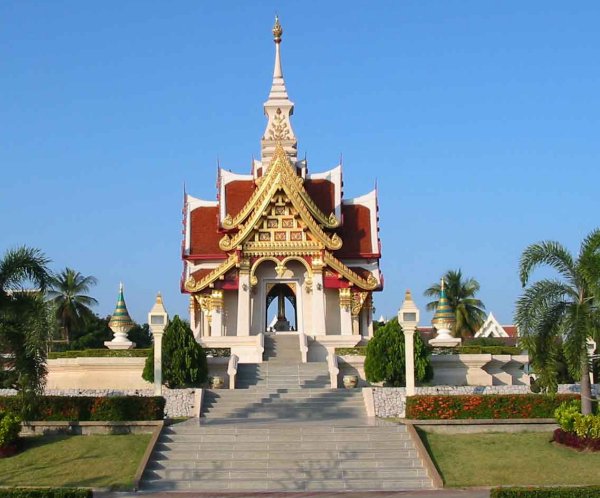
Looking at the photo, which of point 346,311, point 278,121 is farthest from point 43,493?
point 278,121

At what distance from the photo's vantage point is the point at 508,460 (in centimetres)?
1867

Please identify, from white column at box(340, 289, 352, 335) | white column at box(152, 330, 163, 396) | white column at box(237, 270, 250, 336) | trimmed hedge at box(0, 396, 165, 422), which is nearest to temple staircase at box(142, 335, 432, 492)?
trimmed hedge at box(0, 396, 165, 422)

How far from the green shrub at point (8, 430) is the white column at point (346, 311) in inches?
643

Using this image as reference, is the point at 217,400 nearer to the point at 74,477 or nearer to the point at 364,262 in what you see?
the point at 74,477

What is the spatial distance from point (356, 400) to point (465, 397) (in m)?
4.61

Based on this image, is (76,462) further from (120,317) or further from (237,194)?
(237,194)

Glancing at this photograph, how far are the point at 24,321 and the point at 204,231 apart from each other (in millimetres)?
17214

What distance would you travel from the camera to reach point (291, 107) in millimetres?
40219

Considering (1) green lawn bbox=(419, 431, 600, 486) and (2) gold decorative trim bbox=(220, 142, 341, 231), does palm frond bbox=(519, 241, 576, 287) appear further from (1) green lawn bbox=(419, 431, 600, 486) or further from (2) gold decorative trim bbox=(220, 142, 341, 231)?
(2) gold decorative trim bbox=(220, 142, 341, 231)

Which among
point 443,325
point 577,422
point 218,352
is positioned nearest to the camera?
point 577,422

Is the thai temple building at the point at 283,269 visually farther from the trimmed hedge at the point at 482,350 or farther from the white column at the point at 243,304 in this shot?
the trimmed hedge at the point at 482,350

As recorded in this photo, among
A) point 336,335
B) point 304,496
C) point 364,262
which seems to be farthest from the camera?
point 364,262

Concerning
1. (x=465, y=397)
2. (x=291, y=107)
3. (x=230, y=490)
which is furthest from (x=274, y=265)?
(x=230, y=490)

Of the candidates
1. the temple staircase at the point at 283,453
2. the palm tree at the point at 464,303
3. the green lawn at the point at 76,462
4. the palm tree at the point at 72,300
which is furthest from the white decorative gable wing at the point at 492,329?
the green lawn at the point at 76,462
